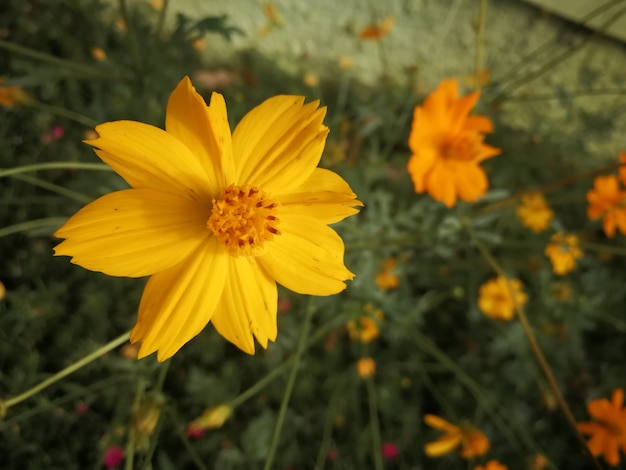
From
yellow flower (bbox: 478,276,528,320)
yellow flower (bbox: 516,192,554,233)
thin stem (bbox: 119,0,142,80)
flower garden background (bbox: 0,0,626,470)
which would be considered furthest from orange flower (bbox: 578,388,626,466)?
thin stem (bbox: 119,0,142,80)

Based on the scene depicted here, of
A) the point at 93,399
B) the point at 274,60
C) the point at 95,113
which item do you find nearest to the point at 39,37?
the point at 95,113

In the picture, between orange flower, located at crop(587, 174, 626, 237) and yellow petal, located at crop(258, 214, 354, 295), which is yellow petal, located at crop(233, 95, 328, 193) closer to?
yellow petal, located at crop(258, 214, 354, 295)

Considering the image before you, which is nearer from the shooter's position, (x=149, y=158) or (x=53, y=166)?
(x=149, y=158)

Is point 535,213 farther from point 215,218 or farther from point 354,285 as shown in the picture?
point 215,218

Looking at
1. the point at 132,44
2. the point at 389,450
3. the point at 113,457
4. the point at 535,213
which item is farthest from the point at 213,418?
the point at 535,213

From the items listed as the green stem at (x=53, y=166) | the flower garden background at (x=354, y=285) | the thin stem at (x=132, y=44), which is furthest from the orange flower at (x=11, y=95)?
the green stem at (x=53, y=166)

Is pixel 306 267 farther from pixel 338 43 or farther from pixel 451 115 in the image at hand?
pixel 338 43

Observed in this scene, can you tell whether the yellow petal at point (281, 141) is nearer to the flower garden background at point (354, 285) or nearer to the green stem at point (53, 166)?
the green stem at point (53, 166)
